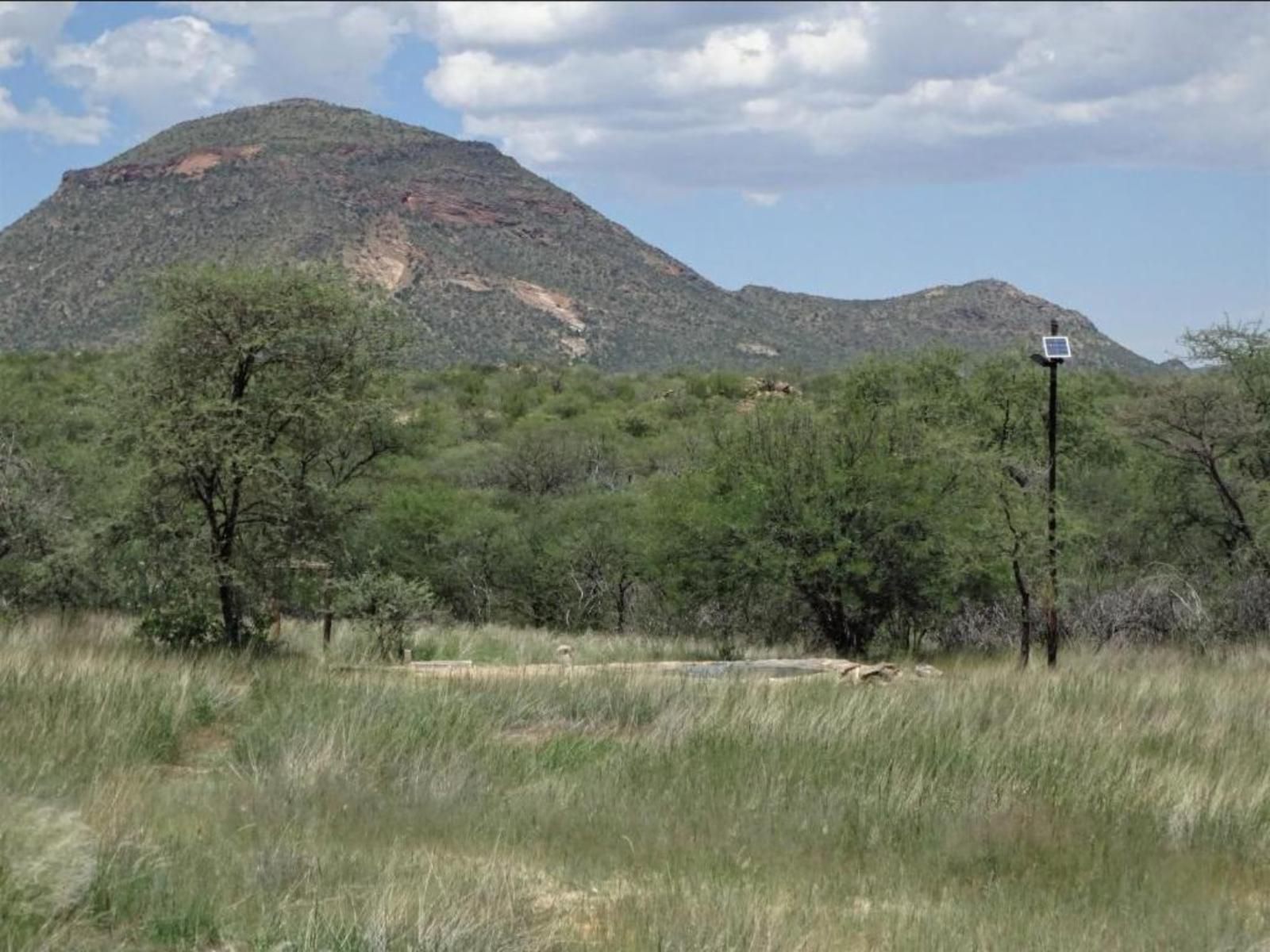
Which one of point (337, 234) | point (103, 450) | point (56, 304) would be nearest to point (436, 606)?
point (103, 450)

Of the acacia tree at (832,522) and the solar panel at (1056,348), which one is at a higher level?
the solar panel at (1056,348)

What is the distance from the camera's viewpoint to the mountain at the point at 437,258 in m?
86.5

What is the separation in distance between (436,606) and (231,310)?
16.2 metres

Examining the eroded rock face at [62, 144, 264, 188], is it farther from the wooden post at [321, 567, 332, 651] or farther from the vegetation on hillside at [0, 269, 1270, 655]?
the wooden post at [321, 567, 332, 651]

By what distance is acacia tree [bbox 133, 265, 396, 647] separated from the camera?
16.1 meters

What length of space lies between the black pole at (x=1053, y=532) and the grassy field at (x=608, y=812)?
18.7 ft

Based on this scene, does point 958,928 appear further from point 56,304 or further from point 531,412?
point 56,304

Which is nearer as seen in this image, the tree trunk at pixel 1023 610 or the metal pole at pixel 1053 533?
the metal pole at pixel 1053 533

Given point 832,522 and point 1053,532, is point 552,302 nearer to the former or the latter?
point 832,522

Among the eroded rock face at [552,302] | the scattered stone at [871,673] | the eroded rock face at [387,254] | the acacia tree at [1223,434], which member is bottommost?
the scattered stone at [871,673]

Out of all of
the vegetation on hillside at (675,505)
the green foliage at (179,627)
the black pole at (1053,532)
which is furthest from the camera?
the black pole at (1053,532)

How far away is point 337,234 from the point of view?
303ft

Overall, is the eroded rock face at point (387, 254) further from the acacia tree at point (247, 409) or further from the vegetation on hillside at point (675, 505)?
the acacia tree at point (247, 409)

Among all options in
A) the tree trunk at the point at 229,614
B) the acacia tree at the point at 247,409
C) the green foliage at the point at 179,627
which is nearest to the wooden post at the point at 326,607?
the acacia tree at the point at 247,409
